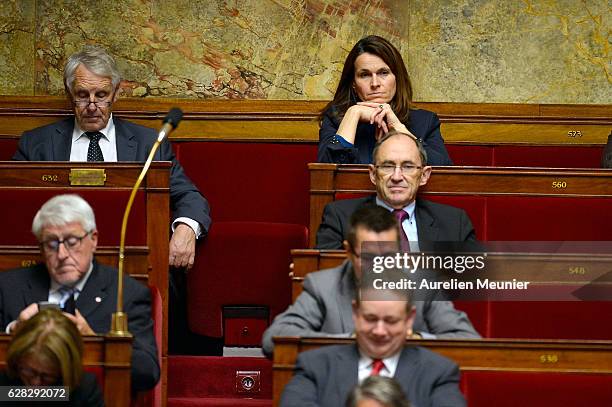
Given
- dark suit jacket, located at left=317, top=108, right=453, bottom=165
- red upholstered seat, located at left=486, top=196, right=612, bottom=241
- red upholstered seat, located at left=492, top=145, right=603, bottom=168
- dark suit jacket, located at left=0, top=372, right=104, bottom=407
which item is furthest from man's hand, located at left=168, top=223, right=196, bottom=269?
red upholstered seat, located at left=492, top=145, right=603, bottom=168

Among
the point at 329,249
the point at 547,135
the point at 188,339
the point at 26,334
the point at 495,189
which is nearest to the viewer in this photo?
the point at 26,334

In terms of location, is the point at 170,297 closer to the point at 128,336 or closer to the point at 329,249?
the point at 329,249

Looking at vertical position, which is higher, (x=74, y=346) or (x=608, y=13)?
(x=608, y=13)

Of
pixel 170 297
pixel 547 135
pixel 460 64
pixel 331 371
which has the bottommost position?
pixel 331 371

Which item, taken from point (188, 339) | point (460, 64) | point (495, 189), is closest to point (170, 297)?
point (188, 339)

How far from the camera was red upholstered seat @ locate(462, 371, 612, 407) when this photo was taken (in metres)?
1.76

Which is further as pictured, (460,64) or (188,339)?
(460,64)

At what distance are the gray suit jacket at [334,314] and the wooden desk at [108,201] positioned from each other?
401mm

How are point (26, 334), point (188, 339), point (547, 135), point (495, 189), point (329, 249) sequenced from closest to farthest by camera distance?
point (26, 334) → point (329, 249) → point (495, 189) → point (188, 339) → point (547, 135)

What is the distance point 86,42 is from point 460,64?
831 mm

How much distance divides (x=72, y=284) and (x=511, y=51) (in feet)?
4.71

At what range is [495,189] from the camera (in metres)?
2.28

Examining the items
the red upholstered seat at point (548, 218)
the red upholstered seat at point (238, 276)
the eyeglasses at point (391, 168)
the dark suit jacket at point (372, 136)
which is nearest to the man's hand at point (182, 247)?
the red upholstered seat at point (238, 276)

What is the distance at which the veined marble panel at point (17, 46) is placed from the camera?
9.93ft
